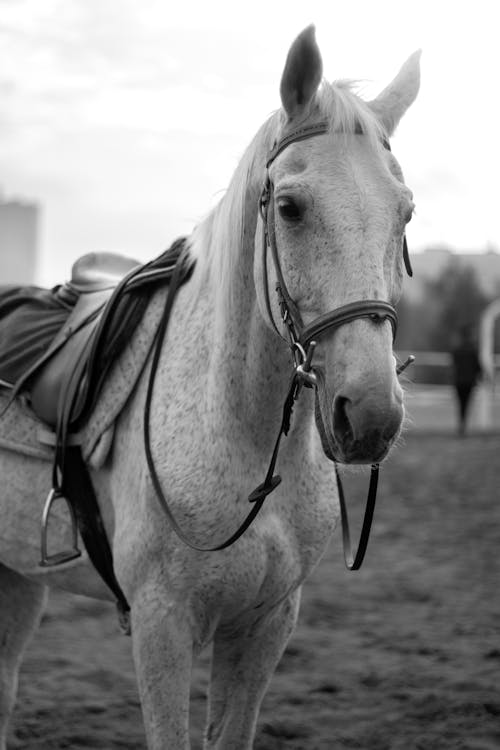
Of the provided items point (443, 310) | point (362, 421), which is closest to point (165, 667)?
point (362, 421)

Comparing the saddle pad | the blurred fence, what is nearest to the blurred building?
the blurred fence

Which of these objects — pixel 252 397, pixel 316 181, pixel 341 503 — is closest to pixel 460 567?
pixel 341 503

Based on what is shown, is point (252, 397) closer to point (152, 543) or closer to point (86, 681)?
point (152, 543)

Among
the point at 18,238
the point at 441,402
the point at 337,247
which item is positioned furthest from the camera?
the point at 18,238

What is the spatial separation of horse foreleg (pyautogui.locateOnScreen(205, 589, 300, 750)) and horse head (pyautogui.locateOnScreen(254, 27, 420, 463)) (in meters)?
0.80

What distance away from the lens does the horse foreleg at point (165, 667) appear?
2.25m

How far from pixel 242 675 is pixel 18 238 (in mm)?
38468

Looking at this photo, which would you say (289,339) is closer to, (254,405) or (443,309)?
(254,405)

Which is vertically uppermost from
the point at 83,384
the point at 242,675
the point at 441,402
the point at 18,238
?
the point at 83,384

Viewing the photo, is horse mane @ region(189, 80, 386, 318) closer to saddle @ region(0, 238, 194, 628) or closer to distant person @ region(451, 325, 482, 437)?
saddle @ region(0, 238, 194, 628)

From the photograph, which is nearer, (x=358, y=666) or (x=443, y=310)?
(x=358, y=666)

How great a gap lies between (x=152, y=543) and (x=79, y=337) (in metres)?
0.85

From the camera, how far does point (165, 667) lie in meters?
2.25

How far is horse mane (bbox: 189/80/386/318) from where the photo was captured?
206 centimetres
